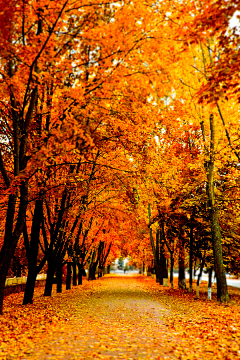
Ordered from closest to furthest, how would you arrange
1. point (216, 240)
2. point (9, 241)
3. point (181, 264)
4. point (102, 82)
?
1. point (102, 82)
2. point (9, 241)
3. point (216, 240)
4. point (181, 264)

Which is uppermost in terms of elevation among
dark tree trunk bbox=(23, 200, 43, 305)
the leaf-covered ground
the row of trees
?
the row of trees

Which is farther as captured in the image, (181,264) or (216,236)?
(181,264)

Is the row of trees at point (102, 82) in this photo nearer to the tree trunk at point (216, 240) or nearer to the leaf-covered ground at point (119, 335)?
the tree trunk at point (216, 240)

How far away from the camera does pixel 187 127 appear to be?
755 inches

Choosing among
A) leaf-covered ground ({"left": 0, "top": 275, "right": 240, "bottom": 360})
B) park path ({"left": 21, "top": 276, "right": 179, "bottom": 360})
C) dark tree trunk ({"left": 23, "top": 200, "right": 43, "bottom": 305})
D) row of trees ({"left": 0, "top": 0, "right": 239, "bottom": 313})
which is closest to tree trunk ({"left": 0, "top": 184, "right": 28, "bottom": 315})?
row of trees ({"left": 0, "top": 0, "right": 239, "bottom": 313})

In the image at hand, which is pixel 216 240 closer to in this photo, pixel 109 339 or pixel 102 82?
pixel 109 339

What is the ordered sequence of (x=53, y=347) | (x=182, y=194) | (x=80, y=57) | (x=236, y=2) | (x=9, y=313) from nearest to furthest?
(x=236, y=2), (x=53, y=347), (x=80, y=57), (x=9, y=313), (x=182, y=194)

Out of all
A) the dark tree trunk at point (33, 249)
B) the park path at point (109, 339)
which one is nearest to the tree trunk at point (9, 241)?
the park path at point (109, 339)

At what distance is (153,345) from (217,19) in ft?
21.1

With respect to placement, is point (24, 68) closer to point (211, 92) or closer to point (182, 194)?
point (211, 92)

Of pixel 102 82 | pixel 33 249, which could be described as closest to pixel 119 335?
pixel 102 82

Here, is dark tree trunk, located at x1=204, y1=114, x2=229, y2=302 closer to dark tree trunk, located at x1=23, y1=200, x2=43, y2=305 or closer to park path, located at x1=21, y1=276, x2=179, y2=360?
park path, located at x1=21, y1=276, x2=179, y2=360

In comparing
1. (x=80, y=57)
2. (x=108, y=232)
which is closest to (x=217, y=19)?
(x=80, y=57)

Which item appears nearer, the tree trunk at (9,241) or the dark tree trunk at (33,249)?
the tree trunk at (9,241)
